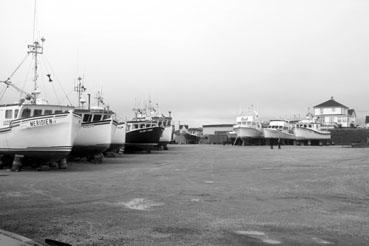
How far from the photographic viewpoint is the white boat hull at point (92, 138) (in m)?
24.5

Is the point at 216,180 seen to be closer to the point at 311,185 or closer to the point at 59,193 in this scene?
the point at 311,185

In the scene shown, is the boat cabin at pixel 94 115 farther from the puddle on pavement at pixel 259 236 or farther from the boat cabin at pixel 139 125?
the puddle on pavement at pixel 259 236

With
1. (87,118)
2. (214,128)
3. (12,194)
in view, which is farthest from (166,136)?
(214,128)

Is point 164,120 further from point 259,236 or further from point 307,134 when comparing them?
point 259,236

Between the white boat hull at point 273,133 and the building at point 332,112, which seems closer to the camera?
the white boat hull at point 273,133

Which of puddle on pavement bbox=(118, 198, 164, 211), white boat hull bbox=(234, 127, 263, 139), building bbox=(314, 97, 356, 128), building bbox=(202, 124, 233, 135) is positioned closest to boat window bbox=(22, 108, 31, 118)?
puddle on pavement bbox=(118, 198, 164, 211)

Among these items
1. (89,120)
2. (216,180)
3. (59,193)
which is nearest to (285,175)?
(216,180)

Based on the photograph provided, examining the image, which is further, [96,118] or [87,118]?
[96,118]

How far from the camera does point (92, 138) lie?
81.6 feet

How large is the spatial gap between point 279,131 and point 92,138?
46319 millimetres

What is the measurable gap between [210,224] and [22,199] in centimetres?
476

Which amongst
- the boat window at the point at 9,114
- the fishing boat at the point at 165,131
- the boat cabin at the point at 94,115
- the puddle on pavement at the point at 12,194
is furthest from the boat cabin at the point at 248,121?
the puddle on pavement at the point at 12,194

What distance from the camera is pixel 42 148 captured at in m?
18.8

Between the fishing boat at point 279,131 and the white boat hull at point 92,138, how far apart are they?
1646 inches
